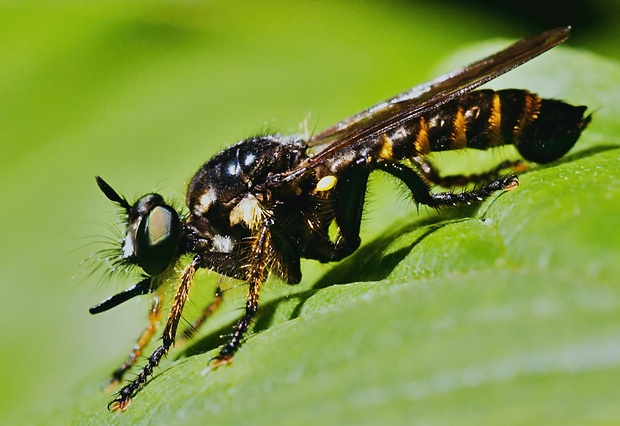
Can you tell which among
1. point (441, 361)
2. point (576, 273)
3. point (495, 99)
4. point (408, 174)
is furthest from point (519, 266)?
point (495, 99)

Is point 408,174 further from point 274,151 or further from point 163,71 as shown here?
point 163,71

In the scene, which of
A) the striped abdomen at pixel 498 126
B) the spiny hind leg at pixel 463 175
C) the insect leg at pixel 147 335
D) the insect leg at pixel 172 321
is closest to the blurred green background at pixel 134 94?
the insect leg at pixel 147 335

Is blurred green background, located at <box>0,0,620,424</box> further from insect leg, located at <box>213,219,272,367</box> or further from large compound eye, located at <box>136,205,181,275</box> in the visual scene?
insect leg, located at <box>213,219,272,367</box>

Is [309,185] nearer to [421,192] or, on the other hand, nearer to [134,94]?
[421,192]

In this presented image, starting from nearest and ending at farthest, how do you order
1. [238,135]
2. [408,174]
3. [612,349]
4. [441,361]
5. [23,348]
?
[612,349] < [441,361] < [408,174] < [23,348] < [238,135]

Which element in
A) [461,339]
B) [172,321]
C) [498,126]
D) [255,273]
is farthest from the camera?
[498,126]

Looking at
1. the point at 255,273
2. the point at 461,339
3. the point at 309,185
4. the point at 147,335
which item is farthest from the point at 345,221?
the point at 461,339

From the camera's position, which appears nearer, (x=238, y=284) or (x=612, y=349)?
(x=612, y=349)
